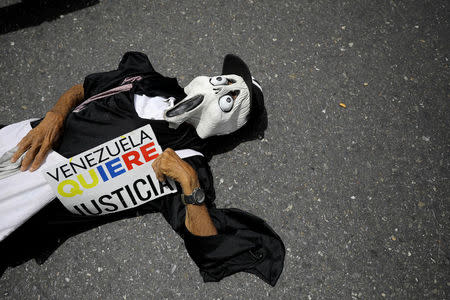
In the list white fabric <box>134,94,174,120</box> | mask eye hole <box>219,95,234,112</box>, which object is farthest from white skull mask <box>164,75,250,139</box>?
white fabric <box>134,94,174,120</box>

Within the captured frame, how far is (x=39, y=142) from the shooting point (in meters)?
2.00

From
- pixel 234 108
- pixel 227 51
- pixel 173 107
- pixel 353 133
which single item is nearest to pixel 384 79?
pixel 353 133

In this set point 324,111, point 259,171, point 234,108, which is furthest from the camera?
point 324,111

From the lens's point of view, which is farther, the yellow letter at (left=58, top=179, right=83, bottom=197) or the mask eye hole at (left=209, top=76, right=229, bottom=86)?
the mask eye hole at (left=209, top=76, right=229, bottom=86)

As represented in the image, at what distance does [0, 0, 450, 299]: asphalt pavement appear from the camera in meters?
2.38

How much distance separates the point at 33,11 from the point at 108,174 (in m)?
2.08

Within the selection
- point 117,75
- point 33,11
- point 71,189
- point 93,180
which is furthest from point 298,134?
point 33,11

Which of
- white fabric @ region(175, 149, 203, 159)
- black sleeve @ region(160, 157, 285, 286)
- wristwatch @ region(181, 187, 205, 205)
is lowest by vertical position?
black sleeve @ region(160, 157, 285, 286)

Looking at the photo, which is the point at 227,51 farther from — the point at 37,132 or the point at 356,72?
the point at 37,132

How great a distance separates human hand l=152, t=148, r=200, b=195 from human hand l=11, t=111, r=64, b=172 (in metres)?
0.68

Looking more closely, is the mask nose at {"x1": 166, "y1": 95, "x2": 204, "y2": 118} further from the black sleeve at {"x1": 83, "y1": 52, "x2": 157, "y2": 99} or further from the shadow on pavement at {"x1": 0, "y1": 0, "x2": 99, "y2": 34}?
the shadow on pavement at {"x1": 0, "y1": 0, "x2": 99, "y2": 34}

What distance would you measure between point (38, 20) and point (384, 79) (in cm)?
333

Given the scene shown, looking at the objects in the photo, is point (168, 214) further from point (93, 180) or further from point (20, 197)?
point (20, 197)

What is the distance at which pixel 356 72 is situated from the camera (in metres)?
2.94
